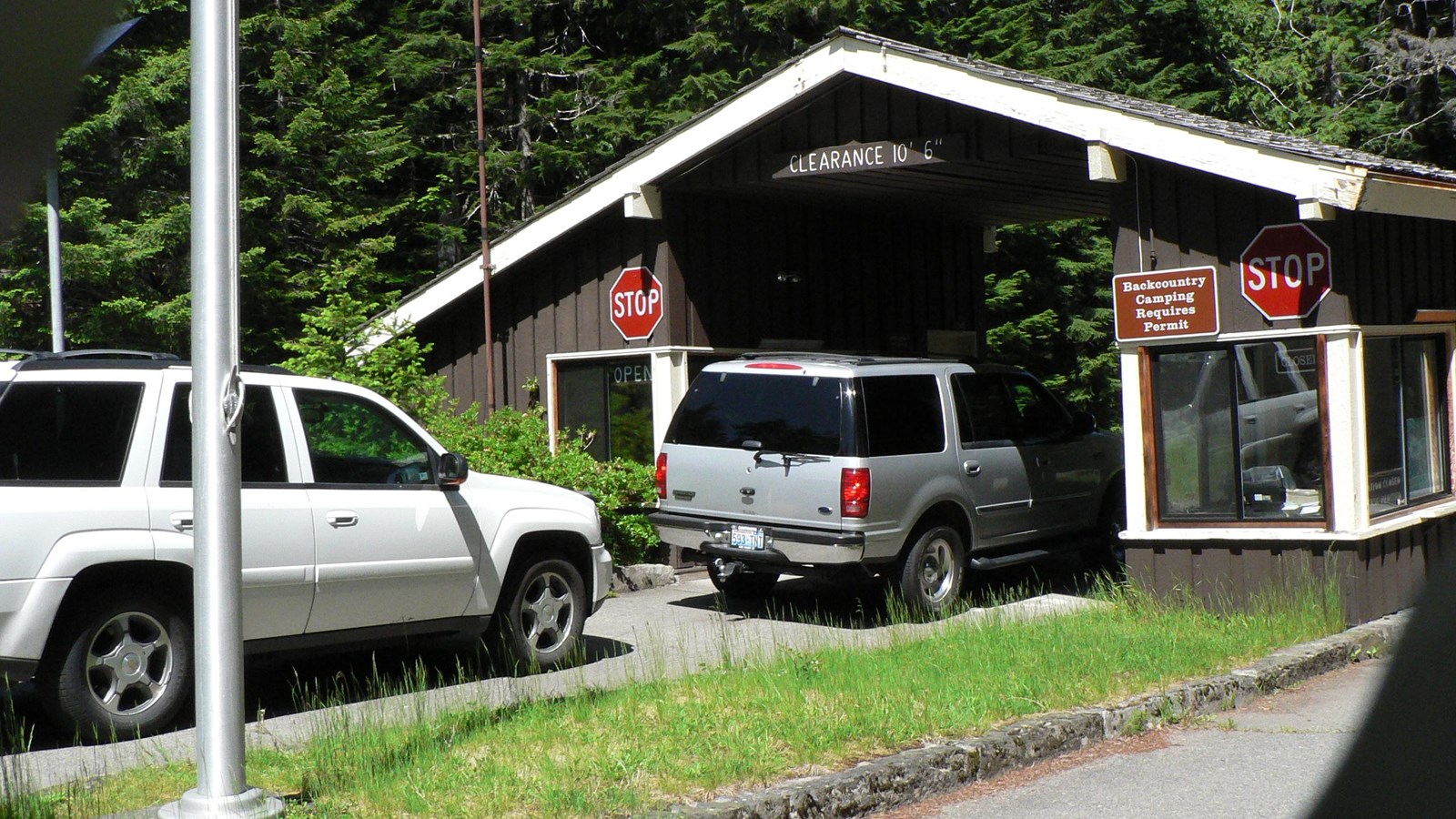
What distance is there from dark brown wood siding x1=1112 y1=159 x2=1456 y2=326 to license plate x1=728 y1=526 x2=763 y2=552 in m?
3.51

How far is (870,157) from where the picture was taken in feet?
40.9

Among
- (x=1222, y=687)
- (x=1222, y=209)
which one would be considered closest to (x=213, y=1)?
(x=1222, y=687)

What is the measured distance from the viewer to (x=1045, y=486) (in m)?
12.8

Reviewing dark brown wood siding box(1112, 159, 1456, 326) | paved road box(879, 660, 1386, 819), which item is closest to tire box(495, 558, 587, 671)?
paved road box(879, 660, 1386, 819)

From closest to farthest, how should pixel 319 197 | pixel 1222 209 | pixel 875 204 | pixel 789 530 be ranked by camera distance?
pixel 1222 209 → pixel 789 530 → pixel 875 204 → pixel 319 197

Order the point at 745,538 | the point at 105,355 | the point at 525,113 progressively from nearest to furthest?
the point at 105,355, the point at 745,538, the point at 525,113

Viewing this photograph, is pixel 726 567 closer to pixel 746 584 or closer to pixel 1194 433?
pixel 746 584

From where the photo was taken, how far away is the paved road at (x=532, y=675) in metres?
6.91

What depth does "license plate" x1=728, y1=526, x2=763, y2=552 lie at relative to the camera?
11.0 meters

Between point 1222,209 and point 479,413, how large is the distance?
887 centimetres

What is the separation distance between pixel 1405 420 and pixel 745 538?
546 centimetres

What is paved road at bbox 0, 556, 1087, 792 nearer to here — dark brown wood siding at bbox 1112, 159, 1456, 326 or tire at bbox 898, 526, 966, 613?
tire at bbox 898, 526, 966, 613

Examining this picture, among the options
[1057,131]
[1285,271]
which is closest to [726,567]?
[1057,131]

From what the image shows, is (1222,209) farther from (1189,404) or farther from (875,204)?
(875,204)
